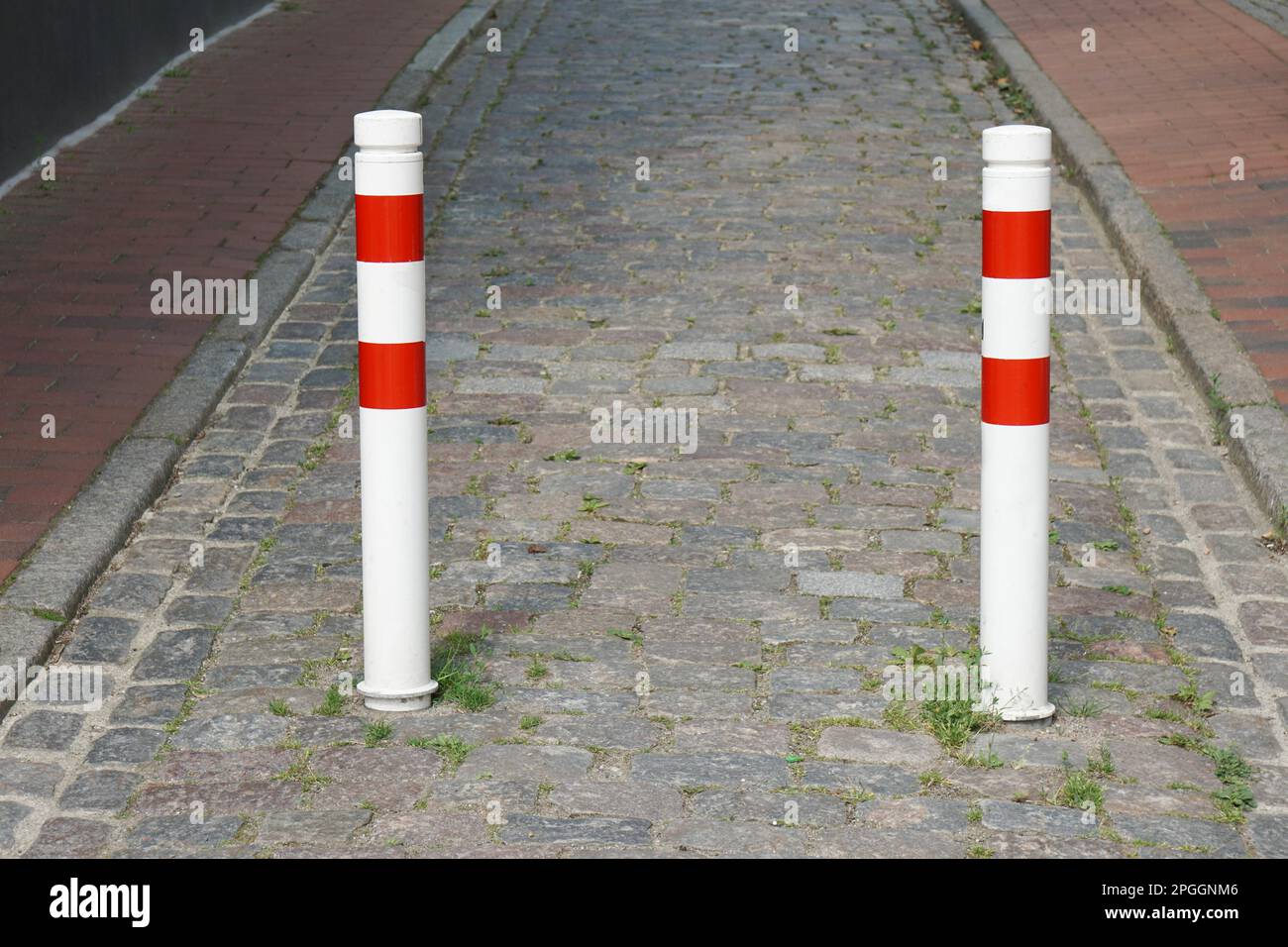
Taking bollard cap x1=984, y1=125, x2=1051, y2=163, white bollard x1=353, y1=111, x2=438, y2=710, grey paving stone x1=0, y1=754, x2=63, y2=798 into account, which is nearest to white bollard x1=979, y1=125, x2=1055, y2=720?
bollard cap x1=984, y1=125, x2=1051, y2=163

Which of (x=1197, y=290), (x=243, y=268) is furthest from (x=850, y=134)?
(x=243, y=268)

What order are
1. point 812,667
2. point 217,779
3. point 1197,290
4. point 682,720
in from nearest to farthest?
point 217,779 < point 682,720 < point 812,667 < point 1197,290

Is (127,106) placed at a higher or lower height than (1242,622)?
higher

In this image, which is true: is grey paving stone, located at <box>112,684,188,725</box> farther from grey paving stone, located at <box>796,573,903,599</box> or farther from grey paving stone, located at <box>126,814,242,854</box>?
grey paving stone, located at <box>796,573,903,599</box>

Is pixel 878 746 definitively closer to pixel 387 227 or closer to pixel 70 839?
pixel 387 227

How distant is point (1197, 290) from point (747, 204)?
2262mm

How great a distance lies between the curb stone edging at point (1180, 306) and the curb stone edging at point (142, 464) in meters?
3.14

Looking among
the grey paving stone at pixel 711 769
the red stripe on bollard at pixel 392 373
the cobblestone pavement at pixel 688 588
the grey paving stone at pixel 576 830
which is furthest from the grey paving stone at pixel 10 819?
the grey paving stone at pixel 711 769

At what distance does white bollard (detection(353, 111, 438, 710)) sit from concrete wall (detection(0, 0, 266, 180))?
5012 mm

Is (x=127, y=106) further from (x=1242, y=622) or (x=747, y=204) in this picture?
(x=1242, y=622)

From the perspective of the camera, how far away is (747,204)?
8.25 meters

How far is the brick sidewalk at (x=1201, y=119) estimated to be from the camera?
6.76 m

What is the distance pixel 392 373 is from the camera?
373cm

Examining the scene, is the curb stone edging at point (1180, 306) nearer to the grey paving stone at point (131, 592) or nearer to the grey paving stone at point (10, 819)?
the grey paving stone at point (131, 592)
